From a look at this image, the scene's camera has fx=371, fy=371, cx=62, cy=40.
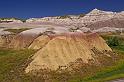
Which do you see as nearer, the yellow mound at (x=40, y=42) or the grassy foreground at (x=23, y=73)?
the grassy foreground at (x=23, y=73)

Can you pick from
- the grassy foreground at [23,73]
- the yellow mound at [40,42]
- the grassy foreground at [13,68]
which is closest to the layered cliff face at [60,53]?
the grassy foreground at [13,68]

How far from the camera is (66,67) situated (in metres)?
75.7

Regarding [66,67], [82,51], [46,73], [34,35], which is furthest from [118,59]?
[34,35]

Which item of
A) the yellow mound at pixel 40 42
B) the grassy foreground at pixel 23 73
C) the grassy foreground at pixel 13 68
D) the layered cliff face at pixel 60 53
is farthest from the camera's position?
the yellow mound at pixel 40 42

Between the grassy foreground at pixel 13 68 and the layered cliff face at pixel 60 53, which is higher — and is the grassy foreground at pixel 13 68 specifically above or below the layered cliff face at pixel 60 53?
below

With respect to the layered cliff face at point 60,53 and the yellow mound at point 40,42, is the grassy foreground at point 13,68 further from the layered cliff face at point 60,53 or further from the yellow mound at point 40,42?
the yellow mound at point 40,42

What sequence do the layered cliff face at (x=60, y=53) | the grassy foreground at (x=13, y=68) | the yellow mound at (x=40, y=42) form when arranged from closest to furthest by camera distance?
1. the grassy foreground at (x=13, y=68)
2. the layered cliff face at (x=60, y=53)
3. the yellow mound at (x=40, y=42)

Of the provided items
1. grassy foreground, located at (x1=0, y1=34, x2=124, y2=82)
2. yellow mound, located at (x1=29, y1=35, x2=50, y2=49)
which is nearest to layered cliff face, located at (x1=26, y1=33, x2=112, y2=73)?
grassy foreground, located at (x1=0, y1=34, x2=124, y2=82)

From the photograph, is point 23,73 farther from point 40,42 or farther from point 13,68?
point 40,42

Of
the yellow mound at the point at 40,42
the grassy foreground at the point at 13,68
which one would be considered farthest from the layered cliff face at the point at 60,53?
the yellow mound at the point at 40,42

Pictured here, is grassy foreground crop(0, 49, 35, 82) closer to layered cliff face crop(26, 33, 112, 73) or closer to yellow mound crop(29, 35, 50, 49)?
layered cliff face crop(26, 33, 112, 73)

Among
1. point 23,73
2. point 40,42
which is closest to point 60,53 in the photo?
point 23,73

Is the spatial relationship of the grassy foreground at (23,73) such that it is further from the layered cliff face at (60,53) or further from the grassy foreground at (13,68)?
the layered cliff face at (60,53)

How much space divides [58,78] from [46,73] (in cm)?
332
